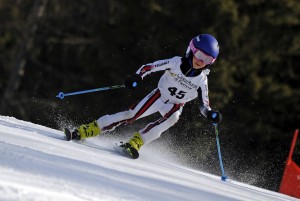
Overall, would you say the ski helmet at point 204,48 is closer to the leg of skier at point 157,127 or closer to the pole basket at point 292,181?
the leg of skier at point 157,127

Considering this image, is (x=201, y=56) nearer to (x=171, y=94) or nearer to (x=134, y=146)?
(x=171, y=94)

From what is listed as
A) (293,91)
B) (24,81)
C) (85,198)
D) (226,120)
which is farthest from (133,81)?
(24,81)

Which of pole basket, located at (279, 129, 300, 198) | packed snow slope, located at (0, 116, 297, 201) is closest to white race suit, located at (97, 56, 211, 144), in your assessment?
packed snow slope, located at (0, 116, 297, 201)

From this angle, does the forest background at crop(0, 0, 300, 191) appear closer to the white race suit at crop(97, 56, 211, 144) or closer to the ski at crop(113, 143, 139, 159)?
the white race suit at crop(97, 56, 211, 144)

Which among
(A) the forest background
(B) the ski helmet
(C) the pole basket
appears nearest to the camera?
(B) the ski helmet

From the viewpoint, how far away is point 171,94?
20.7 ft

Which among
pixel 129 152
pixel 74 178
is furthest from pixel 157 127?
pixel 74 178

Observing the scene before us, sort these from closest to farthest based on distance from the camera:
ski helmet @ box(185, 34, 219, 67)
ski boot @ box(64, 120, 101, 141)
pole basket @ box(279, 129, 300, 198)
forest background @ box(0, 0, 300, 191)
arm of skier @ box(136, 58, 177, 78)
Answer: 1. ski boot @ box(64, 120, 101, 141)
2. ski helmet @ box(185, 34, 219, 67)
3. arm of skier @ box(136, 58, 177, 78)
4. pole basket @ box(279, 129, 300, 198)
5. forest background @ box(0, 0, 300, 191)

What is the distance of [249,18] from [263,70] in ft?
5.28

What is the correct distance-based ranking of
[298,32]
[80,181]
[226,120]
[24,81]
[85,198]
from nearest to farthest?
[85,198], [80,181], [226,120], [298,32], [24,81]

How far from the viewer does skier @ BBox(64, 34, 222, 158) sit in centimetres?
592

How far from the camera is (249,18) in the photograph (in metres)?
17.5

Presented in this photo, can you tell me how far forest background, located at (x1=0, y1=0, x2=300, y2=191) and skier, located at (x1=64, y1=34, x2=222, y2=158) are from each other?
7469 mm

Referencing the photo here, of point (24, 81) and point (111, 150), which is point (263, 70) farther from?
point (111, 150)
